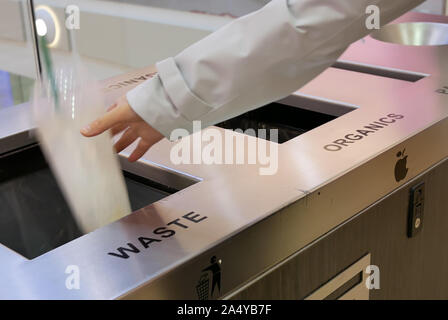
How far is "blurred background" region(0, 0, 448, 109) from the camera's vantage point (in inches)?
106

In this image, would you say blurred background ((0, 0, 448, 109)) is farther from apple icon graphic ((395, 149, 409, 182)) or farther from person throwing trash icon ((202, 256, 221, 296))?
person throwing trash icon ((202, 256, 221, 296))

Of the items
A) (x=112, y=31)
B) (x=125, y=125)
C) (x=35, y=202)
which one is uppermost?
(x=125, y=125)

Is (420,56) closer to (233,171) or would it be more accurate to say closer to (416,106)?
(416,106)

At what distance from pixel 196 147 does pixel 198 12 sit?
197 centimetres

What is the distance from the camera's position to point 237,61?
640 mm

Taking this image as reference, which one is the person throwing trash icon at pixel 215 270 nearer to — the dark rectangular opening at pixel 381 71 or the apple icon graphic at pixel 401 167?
the apple icon graphic at pixel 401 167

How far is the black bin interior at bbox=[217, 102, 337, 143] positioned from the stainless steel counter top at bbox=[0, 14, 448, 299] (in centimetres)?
2

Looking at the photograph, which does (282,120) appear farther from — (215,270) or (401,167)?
(215,270)

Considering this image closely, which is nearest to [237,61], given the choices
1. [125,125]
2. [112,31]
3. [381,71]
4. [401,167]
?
[125,125]

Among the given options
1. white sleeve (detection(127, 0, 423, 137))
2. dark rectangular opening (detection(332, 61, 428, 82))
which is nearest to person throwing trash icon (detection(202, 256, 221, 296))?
white sleeve (detection(127, 0, 423, 137))

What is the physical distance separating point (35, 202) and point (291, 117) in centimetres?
41

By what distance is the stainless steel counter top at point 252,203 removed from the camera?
555 millimetres
